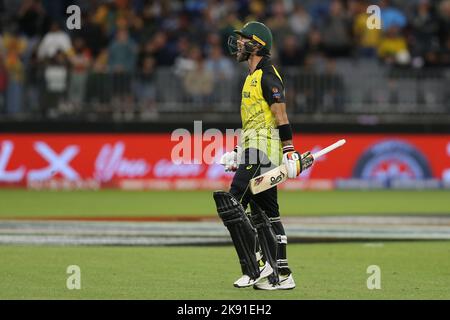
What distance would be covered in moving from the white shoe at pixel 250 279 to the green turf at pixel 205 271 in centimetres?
10

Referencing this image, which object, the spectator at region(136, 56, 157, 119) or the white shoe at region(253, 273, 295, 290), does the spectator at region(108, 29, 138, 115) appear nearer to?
the spectator at region(136, 56, 157, 119)

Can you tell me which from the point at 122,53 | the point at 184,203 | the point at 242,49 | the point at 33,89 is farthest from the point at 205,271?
the point at 122,53

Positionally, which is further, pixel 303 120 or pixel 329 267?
pixel 303 120

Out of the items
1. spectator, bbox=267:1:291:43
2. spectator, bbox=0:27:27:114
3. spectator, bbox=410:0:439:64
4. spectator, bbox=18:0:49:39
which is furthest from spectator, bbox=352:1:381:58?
spectator, bbox=0:27:27:114

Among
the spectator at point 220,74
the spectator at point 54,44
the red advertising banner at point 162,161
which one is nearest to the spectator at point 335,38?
the red advertising banner at point 162,161

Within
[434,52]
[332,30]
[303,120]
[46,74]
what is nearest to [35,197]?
[46,74]

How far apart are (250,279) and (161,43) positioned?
13789 millimetres

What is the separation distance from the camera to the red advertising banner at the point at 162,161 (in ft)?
74.1

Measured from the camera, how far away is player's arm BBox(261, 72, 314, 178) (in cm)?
1017


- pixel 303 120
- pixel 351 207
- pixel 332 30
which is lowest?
pixel 351 207

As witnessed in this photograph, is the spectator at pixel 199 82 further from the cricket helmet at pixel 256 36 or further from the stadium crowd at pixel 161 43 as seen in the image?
the cricket helmet at pixel 256 36

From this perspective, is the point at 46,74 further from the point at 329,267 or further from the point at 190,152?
the point at 329,267

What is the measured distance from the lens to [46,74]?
22469 millimetres
